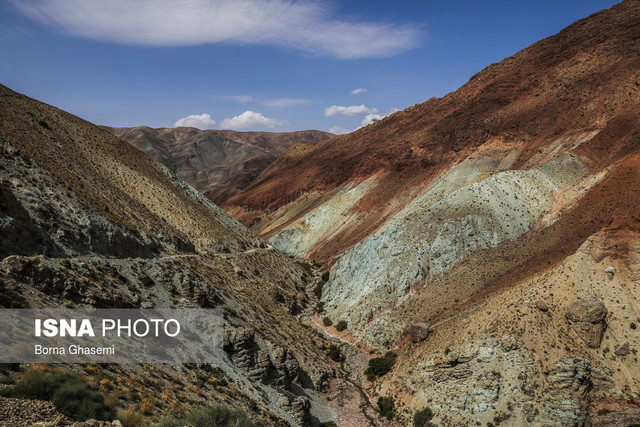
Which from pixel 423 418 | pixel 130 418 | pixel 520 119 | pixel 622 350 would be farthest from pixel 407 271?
pixel 520 119

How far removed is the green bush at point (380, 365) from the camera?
32281 mm

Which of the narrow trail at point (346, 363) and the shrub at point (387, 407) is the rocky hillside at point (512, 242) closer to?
the shrub at point (387, 407)

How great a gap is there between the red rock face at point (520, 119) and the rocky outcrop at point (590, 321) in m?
13.2

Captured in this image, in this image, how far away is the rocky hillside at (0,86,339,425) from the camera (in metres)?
18.3

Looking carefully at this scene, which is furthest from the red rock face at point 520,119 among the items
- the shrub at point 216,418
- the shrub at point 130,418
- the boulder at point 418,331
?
the shrub at point 130,418

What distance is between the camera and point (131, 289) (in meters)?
24.5

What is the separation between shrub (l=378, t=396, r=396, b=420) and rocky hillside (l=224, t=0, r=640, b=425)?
34.9 inches

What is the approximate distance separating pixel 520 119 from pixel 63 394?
240ft

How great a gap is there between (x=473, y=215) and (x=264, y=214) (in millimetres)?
76465

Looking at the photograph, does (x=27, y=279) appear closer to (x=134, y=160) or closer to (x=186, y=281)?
(x=186, y=281)

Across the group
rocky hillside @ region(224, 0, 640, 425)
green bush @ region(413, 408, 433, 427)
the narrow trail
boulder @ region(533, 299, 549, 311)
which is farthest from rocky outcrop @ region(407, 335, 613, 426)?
the narrow trail

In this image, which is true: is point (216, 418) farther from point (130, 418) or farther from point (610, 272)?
point (610, 272)

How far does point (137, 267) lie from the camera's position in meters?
27.6

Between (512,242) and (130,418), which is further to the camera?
(512,242)
